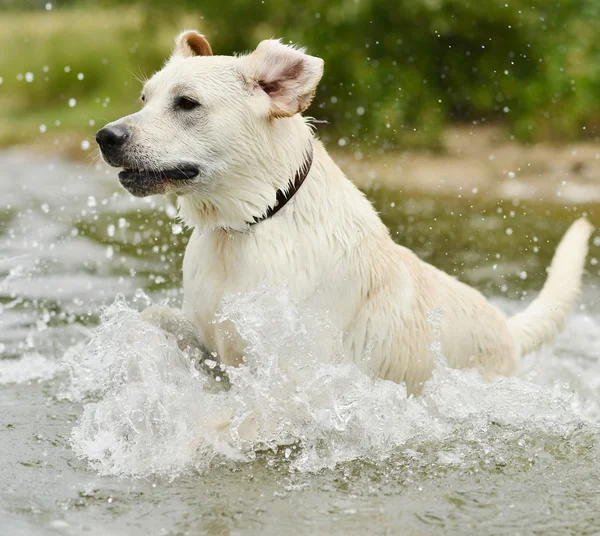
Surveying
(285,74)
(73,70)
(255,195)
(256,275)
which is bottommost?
(256,275)

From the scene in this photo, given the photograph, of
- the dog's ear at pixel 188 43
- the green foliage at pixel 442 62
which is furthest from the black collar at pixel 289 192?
the green foliage at pixel 442 62

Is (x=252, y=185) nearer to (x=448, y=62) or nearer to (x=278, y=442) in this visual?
(x=278, y=442)

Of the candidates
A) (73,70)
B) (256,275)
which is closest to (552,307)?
(256,275)

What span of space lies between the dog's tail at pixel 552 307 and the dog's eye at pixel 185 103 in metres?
2.23

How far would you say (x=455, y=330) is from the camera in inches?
191

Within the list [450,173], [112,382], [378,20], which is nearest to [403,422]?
[112,382]

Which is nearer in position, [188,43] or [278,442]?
[278,442]

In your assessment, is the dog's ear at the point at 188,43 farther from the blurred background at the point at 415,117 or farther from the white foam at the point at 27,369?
the blurred background at the point at 415,117

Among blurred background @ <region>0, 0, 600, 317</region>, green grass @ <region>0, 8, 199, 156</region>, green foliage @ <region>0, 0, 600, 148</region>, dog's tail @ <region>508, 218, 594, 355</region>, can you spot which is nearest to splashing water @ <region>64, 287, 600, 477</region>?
dog's tail @ <region>508, 218, 594, 355</region>

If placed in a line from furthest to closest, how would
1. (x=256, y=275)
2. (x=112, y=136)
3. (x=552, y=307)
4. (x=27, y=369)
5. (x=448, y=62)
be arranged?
1. (x=448, y=62)
2. (x=27, y=369)
3. (x=552, y=307)
4. (x=256, y=275)
5. (x=112, y=136)

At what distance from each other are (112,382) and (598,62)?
931 centimetres

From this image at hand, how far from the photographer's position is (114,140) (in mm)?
4109

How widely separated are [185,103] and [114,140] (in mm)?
362

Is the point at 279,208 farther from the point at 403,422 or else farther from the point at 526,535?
the point at 526,535
